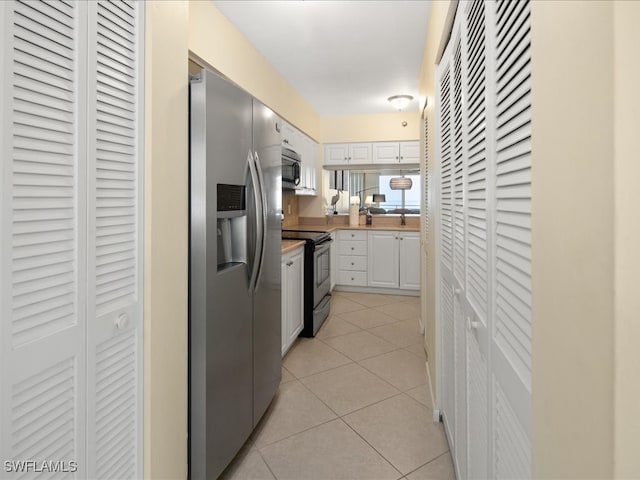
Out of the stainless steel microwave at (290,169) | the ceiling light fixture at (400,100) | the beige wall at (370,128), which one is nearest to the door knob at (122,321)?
the stainless steel microwave at (290,169)

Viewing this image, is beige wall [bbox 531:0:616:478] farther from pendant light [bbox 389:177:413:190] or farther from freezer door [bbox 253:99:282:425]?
pendant light [bbox 389:177:413:190]

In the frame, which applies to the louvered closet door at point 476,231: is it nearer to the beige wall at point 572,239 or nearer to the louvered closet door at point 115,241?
the beige wall at point 572,239

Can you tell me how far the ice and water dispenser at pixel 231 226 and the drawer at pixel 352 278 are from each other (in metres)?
3.74

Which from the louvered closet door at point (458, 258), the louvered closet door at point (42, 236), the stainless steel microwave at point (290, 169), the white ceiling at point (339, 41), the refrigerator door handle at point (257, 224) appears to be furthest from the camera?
the stainless steel microwave at point (290, 169)

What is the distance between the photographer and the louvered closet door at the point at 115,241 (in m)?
1.06

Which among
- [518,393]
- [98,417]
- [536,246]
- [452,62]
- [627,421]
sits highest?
[452,62]

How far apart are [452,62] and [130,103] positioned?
53.5 inches

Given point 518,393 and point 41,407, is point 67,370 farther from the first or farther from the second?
point 518,393

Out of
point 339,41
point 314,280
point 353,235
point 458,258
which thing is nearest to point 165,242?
point 458,258

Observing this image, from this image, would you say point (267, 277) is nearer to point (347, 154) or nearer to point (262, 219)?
point (262, 219)

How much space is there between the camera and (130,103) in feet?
3.96

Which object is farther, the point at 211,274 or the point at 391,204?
the point at 391,204

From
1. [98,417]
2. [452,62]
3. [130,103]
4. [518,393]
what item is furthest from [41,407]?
[452,62]

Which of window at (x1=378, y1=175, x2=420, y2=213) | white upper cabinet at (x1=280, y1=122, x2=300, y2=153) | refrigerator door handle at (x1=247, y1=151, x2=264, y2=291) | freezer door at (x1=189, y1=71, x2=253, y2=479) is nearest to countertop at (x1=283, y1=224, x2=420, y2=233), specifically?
window at (x1=378, y1=175, x2=420, y2=213)
